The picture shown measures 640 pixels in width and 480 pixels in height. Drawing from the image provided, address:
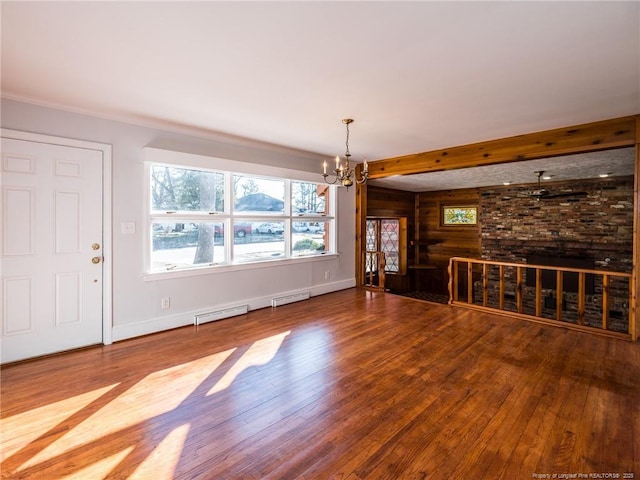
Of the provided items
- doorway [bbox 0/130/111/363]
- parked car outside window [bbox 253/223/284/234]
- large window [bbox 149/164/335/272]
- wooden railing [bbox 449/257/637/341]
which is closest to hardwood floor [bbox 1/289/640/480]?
doorway [bbox 0/130/111/363]

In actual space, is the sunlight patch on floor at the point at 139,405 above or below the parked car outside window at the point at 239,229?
below

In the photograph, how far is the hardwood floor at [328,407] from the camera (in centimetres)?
173

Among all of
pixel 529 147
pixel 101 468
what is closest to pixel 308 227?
pixel 529 147

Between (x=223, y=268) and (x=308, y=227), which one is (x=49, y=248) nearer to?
(x=223, y=268)

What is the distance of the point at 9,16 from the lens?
181cm

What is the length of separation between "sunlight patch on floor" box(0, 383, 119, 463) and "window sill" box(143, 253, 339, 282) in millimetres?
1564

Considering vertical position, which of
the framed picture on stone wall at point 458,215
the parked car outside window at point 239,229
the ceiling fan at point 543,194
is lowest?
the parked car outside window at point 239,229

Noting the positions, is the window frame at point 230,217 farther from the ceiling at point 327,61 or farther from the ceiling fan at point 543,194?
the ceiling fan at point 543,194

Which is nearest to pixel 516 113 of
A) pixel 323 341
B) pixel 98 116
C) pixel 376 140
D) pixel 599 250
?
pixel 376 140

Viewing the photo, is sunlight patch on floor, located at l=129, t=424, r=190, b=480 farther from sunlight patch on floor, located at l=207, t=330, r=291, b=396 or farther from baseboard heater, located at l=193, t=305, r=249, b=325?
baseboard heater, located at l=193, t=305, r=249, b=325

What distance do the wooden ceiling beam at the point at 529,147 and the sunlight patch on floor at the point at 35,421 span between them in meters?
5.06

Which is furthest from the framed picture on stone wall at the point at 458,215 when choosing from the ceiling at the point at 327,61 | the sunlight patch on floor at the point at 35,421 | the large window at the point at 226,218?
the sunlight patch on floor at the point at 35,421

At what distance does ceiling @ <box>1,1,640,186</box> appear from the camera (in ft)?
5.88

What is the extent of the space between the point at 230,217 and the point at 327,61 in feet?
Result: 8.84
